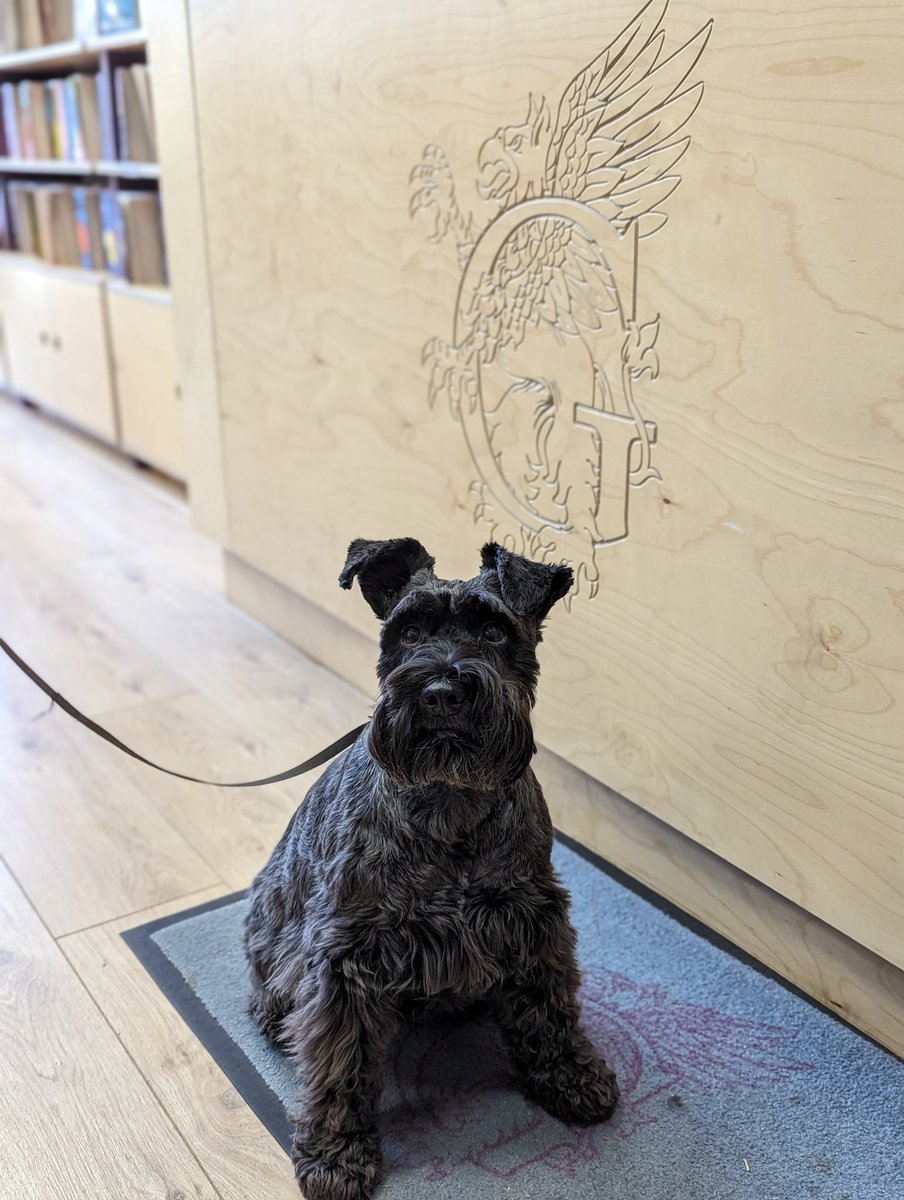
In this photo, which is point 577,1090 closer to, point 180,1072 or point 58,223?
point 180,1072

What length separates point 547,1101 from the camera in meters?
1.43

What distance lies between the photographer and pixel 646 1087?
1483mm

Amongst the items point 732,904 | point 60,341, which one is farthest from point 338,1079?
point 60,341

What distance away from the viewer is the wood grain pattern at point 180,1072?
53.7 inches

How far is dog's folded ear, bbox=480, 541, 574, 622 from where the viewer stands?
1.26m

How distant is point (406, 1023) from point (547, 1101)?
0.23 metres

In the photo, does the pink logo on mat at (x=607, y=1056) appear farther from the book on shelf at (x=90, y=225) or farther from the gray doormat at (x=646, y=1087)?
the book on shelf at (x=90, y=225)

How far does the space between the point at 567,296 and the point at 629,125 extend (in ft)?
0.86

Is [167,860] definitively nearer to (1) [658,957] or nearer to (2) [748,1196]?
(1) [658,957]

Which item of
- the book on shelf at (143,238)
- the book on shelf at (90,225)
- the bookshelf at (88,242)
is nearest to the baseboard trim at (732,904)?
the bookshelf at (88,242)

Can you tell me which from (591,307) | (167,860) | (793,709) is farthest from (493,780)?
(167,860)

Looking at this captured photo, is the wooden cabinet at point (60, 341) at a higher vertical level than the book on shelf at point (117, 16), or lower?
lower

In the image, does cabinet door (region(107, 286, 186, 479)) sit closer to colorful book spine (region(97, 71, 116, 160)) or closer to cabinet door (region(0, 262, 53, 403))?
colorful book spine (region(97, 71, 116, 160))

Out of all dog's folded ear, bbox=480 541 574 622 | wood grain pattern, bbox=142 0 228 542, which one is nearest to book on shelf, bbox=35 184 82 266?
wood grain pattern, bbox=142 0 228 542
